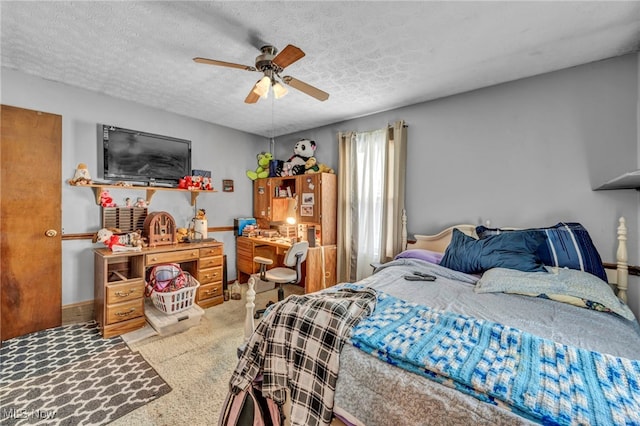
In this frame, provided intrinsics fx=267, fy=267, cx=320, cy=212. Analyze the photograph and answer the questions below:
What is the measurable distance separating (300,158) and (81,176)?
261 cm

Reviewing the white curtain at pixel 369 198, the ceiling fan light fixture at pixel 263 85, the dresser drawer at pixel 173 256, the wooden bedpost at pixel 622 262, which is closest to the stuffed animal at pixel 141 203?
the dresser drawer at pixel 173 256

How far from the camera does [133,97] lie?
10.0 ft

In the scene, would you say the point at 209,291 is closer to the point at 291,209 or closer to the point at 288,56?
the point at 291,209

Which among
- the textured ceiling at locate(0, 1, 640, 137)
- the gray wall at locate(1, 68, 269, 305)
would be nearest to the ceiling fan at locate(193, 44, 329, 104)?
the textured ceiling at locate(0, 1, 640, 137)

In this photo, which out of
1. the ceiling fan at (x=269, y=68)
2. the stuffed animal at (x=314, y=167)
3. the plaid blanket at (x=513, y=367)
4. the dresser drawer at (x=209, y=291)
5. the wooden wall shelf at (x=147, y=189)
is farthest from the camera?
the stuffed animal at (x=314, y=167)

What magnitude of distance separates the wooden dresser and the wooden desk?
1.99 ft

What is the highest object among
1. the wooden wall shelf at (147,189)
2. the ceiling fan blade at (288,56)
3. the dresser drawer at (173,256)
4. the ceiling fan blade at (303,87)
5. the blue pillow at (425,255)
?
the ceiling fan blade at (288,56)

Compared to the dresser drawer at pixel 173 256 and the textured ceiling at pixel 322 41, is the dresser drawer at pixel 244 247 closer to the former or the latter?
the dresser drawer at pixel 173 256

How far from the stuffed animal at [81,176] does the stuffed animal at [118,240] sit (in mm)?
532

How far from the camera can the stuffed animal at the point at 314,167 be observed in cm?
379

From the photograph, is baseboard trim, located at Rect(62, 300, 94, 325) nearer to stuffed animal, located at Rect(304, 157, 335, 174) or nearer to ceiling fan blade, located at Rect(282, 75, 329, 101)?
stuffed animal, located at Rect(304, 157, 335, 174)

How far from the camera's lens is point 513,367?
96 cm

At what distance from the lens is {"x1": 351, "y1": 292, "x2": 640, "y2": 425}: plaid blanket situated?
0.78 meters

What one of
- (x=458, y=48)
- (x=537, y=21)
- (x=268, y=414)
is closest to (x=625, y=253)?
(x=537, y=21)
